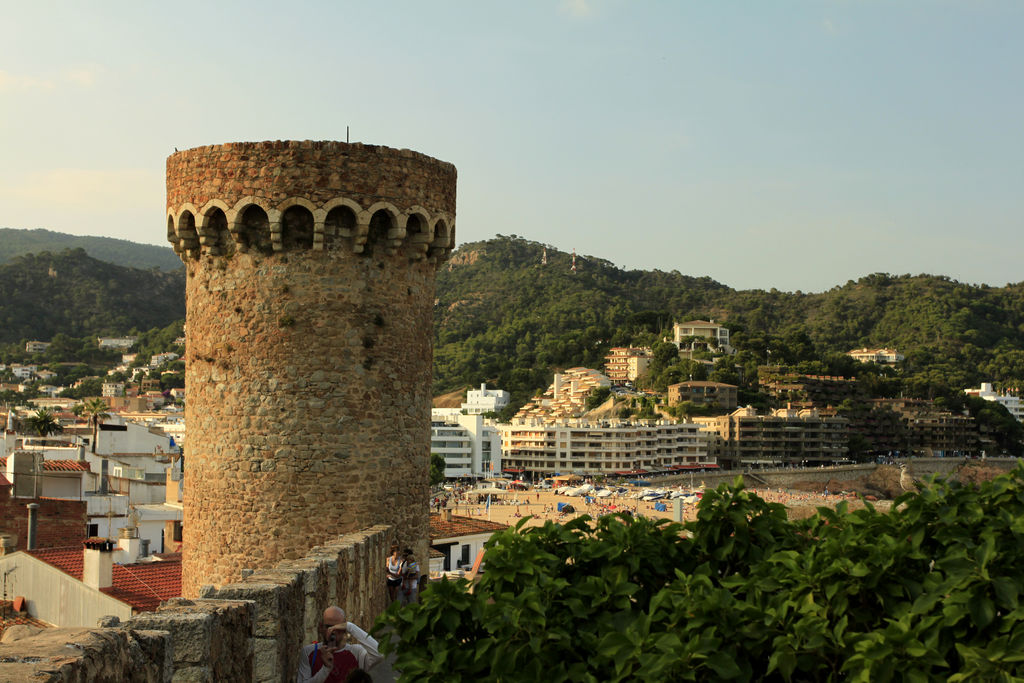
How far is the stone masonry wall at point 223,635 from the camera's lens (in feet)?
13.6

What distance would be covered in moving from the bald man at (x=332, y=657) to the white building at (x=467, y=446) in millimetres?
105224

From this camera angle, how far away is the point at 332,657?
23.3 ft

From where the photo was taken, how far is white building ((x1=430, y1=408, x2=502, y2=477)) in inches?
4501

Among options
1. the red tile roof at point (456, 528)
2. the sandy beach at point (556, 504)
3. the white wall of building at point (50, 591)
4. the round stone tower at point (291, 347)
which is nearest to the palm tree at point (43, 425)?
the red tile roof at point (456, 528)

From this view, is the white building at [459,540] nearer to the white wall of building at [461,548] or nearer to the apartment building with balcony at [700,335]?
the white wall of building at [461,548]

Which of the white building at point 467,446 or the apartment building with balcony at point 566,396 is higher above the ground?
the apartment building with balcony at point 566,396

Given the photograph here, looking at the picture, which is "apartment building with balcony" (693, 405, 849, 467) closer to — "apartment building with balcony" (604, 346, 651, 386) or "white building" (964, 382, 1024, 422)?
"apartment building with balcony" (604, 346, 651, 386)

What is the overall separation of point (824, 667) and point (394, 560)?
18.5 feet

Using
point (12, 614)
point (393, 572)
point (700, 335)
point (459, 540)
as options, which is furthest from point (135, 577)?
point (700, 335)

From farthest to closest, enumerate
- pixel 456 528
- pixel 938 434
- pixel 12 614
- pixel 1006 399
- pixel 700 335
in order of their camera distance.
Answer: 1. pixel 700 335
2. pixel 1006 399
3. pixel 938 434
4. pixel 456 528
5. pixel 12 614

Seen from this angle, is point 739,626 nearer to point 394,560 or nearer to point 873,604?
point 873,604

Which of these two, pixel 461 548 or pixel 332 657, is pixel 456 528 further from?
pixel 332 657

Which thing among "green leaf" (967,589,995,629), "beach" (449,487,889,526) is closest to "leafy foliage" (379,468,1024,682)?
"green leaf" (967,589,995,629)

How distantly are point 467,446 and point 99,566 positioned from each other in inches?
3941
